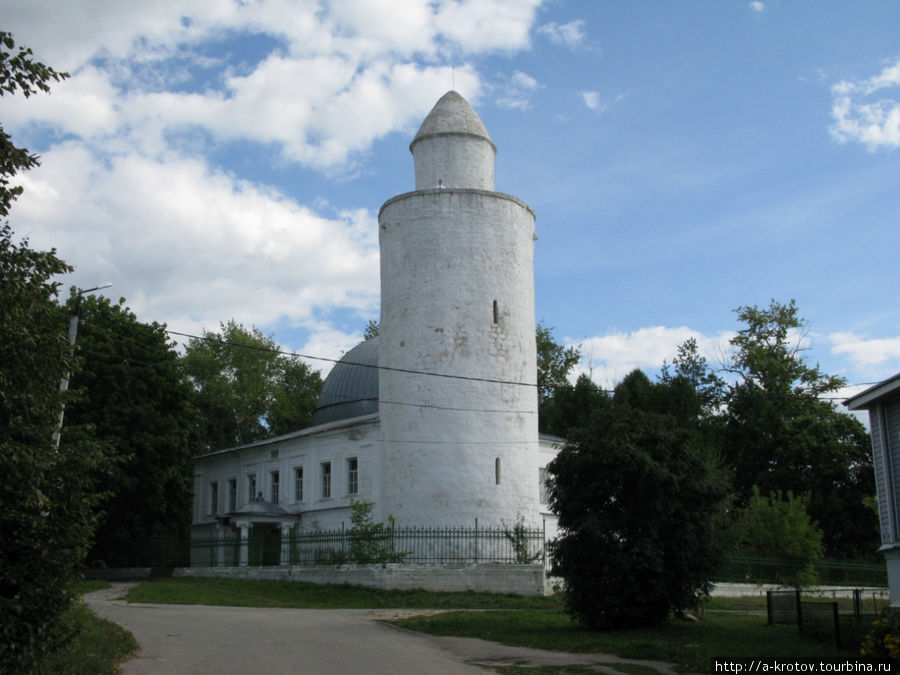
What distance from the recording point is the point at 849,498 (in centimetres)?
A: 4125

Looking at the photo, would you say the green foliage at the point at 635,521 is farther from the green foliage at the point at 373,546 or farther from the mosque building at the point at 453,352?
the mosque building at the point at 453,352

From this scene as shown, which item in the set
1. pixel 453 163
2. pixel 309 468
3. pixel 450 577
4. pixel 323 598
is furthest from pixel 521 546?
pixel 453 163

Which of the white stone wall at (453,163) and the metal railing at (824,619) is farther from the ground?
the white stone wall at (453,163)

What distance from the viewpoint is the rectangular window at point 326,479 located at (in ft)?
115

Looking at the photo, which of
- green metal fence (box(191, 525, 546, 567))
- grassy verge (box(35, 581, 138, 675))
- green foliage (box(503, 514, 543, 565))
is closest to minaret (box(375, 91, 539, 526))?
green metal fence (box(191, 525, 546, 567))

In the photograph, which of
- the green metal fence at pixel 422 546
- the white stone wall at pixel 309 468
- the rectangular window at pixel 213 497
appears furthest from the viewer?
the rectangular window at pixel 213 497

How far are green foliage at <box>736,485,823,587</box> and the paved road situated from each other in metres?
18.2

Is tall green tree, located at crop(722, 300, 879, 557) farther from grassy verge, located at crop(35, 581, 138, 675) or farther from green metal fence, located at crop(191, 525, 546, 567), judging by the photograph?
grassy verge, located at crop(35, 581, 138, 675)

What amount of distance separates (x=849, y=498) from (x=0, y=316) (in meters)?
40.5

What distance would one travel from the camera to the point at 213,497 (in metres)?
43.1

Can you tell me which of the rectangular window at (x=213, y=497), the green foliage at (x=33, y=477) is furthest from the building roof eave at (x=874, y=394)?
the rectangular window at (x=213, y=497)

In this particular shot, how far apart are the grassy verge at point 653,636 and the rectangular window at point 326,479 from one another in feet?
52.1

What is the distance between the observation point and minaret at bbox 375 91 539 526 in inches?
1143

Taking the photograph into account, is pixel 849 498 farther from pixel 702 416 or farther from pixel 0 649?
pixel 0 649
